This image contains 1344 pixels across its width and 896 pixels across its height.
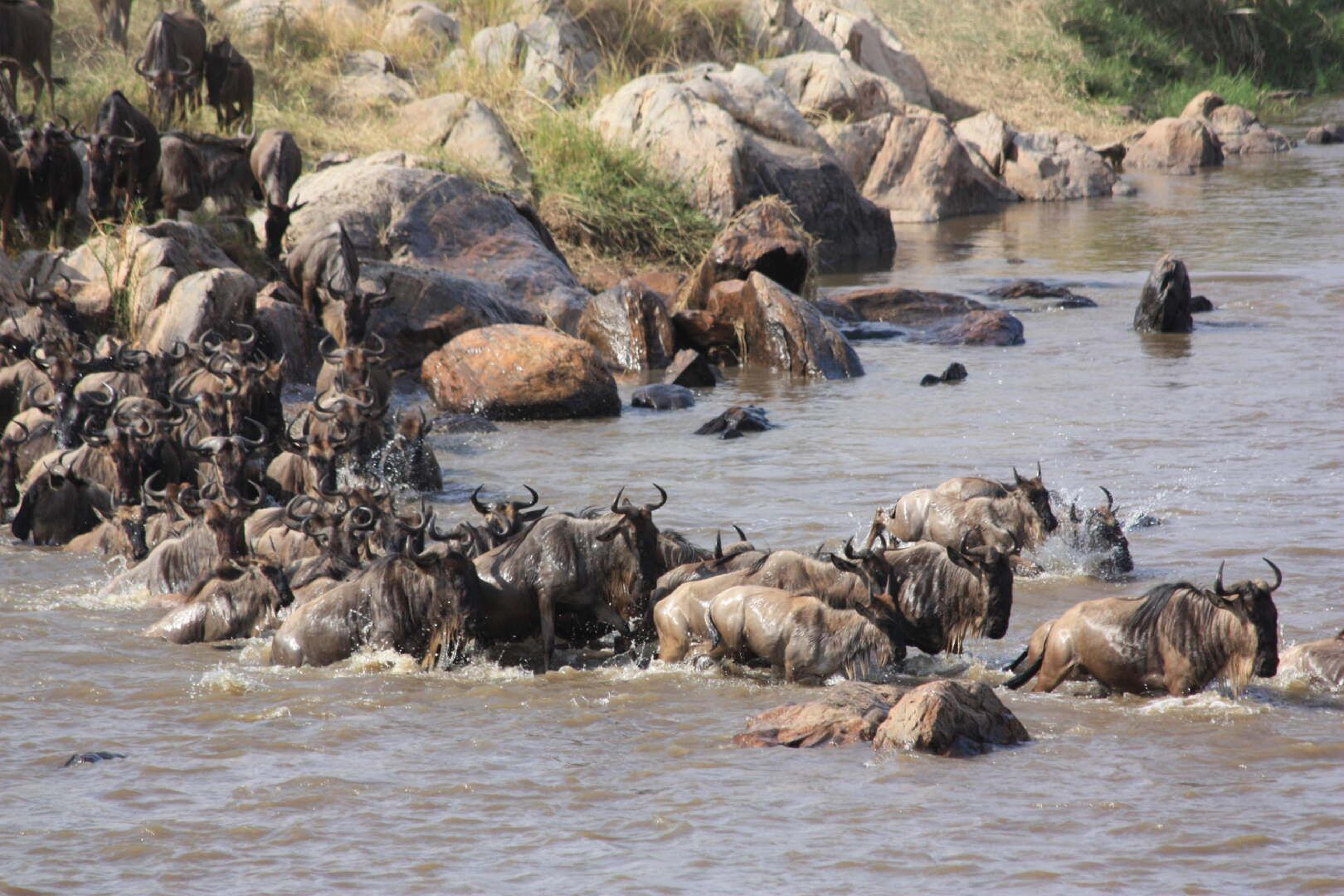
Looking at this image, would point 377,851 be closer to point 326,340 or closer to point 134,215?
point 326,340

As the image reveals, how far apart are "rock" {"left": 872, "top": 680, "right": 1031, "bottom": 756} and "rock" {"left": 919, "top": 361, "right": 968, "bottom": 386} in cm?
846

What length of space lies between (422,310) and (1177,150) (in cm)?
2482

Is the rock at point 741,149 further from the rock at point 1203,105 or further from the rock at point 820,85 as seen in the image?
the rock at point 1203,105

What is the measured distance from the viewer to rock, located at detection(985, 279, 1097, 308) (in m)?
18.2

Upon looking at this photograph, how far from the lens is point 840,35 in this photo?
3312 centimetres

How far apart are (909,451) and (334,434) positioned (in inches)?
157

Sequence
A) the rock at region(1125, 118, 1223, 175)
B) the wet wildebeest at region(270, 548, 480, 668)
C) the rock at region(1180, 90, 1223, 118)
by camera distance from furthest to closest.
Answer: the rock at region(1180, 90, 1223, 118)
the rock at region(1125, 118, 1223, 175)
the wet wildebeest at region(270, 548, 480, 668)

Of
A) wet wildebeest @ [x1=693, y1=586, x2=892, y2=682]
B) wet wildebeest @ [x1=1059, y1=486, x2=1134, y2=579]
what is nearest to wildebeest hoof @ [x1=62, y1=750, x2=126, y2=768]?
wet wildebeest @ [x1=693, y1=586, x2=892, y2=682]

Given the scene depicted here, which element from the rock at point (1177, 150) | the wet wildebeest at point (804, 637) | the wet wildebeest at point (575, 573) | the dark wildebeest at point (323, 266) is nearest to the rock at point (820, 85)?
the rock at point (1177, 150)

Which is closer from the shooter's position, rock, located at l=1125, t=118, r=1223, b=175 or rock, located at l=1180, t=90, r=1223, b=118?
rock, located at l=1125, t=118, r=1223, b=175

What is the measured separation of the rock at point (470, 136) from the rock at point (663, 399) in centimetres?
629

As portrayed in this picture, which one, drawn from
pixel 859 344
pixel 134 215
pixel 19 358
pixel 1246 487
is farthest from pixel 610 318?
pixel 1246 487

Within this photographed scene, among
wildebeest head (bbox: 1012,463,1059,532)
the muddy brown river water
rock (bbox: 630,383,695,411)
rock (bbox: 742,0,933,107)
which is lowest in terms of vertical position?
the muddy brown river water

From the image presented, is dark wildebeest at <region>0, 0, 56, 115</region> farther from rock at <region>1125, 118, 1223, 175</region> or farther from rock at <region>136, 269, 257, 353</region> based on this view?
rock at <region>1125, 118, 1223, 175</region>
